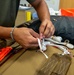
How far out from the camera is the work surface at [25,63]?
65 centimetres

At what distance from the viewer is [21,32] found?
730 millimetres

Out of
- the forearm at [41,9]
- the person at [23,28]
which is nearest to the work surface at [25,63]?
the person at [23,28]

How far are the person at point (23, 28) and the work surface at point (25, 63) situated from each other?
0.17 feet

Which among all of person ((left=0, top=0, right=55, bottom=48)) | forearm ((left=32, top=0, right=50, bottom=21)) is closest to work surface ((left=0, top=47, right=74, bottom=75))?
person ((left=0, top=0, right=55, bottom=48))

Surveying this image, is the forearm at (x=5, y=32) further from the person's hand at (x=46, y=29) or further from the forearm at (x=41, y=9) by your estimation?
the forearm at (x=41, y=9)

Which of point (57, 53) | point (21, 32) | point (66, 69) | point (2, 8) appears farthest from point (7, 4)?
point (66, 69)

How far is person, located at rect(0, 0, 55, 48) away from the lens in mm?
730

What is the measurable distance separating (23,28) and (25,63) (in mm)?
155

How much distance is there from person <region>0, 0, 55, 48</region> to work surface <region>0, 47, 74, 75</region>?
0.05 metres

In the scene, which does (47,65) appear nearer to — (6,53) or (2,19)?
(6,53)

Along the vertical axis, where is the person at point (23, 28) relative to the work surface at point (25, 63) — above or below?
above

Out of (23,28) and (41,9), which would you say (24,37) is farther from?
(41,9)

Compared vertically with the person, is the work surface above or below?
below

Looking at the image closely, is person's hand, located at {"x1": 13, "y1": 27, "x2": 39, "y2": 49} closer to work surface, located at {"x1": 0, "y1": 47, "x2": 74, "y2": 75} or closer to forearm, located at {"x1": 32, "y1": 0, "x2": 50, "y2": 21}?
work surface, located at {"x1": 0, "y1": 47, "x2": 74, "y2": 75}
